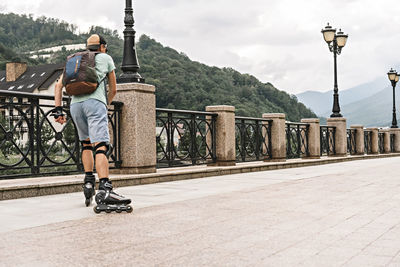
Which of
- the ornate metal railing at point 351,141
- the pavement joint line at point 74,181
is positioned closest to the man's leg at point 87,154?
the pavement joint line at point 74,181

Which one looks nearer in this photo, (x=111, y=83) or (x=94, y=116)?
(x=94, y=116)

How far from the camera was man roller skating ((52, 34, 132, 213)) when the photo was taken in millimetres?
5426

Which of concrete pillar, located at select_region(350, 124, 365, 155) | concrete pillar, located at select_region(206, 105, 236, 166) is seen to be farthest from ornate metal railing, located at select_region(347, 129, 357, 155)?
concrete pillar, located at select_region(206, 105, 236, 166)

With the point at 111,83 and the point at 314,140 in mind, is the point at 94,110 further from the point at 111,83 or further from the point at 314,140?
the point at 314,140

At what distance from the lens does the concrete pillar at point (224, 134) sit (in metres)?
12.0

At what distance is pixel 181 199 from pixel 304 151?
38.6 ft

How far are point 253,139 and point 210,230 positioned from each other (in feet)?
32.8

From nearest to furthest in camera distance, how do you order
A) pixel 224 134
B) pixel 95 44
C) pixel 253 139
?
pixel 95 44 → pixel 224 134 → pixel 253 139

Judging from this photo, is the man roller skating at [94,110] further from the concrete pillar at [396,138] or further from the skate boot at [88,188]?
the concrete pillar at [396,138]

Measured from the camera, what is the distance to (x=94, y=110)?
5648 mm

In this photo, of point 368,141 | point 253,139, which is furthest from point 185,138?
point 368,141

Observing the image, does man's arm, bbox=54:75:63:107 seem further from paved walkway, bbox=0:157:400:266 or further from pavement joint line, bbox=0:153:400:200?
pavement joint line, bbox=0:153:400:200

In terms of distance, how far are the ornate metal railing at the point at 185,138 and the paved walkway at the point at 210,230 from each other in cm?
337

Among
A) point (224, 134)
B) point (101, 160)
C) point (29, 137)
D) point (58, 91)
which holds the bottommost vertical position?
point (101, 160)
